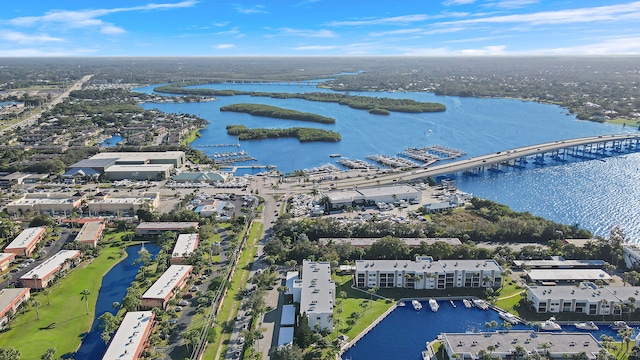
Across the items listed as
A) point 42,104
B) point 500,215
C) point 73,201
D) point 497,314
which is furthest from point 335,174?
point 42,104

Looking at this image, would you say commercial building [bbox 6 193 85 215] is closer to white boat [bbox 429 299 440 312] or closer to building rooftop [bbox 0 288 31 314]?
building rooftop [bbox 0 288 31 314]

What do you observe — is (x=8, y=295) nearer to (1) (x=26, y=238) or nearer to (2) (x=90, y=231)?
(1) (x=26, y=238)

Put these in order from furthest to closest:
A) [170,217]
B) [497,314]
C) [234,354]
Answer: [170,217] < [497,314] < [234,354]

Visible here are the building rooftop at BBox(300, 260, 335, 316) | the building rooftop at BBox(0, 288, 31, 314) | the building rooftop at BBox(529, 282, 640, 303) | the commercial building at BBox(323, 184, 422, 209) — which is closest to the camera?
the building rooftop at BBox(300, 260, 335, 316)

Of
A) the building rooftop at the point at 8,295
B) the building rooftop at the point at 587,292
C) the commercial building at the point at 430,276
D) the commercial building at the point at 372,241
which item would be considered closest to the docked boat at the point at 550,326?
the building rooftop at the point at 587,292

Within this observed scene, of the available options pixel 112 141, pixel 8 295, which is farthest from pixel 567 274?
pixel 112 141

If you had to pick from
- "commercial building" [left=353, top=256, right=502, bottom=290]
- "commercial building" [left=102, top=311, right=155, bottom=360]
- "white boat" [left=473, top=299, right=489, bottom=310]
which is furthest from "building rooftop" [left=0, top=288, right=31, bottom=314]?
"white boat" [left=473, top=299, right=489, bottom=310]

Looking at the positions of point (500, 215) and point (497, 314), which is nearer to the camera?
point (497, 314)

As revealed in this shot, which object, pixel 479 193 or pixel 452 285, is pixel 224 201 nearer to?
pixel 452 285
